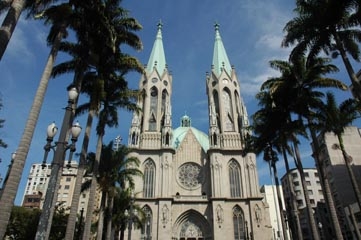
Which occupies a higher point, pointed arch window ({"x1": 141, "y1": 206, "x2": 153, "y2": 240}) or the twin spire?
the twin spire

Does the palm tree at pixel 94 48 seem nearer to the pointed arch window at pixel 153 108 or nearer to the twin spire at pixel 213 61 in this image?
the pointed arch window at pixel 153 108

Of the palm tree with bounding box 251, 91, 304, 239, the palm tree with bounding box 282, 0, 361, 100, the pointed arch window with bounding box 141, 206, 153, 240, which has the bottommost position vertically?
the pointed arch window with bounding box 141, 206, 153, 240

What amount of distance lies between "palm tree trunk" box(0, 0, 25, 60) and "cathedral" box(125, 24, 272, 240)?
29513 millimetres

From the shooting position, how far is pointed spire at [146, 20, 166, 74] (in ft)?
176

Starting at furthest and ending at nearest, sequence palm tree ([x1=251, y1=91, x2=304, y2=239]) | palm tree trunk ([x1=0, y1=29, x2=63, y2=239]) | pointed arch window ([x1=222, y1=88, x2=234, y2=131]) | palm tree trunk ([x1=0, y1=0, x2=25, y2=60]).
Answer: pointed arch window ([x1=222, y1=88, x2=234, y2=131]) < palm tree ([x1=251, y1=91, x2=304, y2=239]) < palm tree trunk ([x1=0, y1=0, x2=25, y2=60]) < palm tree trunk ([x1=0, y1=29, x2=63, y2=239])

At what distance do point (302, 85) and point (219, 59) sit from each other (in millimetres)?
36640

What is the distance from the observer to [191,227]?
39.9 metres

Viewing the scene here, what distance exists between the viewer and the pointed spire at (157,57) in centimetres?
5357

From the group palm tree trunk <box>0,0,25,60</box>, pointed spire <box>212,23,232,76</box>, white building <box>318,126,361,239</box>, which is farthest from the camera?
pointed spire <box>212,23,232,76</box>

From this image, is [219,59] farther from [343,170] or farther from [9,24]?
[9,24]

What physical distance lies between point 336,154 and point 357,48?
4177 cm

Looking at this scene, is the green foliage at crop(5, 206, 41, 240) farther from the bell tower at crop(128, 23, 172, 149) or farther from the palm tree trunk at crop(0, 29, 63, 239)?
the palm tree trunk at crop(0, 29, 63, 239)

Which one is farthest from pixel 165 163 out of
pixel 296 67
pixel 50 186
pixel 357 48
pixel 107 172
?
pixel 50 186

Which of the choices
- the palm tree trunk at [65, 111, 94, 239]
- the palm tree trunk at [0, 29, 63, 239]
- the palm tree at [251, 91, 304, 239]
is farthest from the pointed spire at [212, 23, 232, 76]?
the palm tree trunk at [0, 29, 63, 239]
